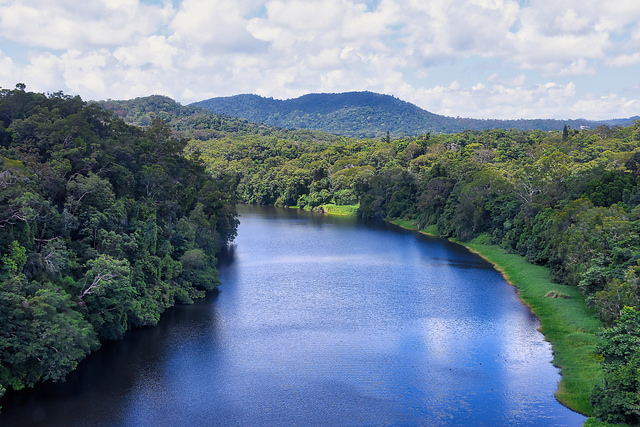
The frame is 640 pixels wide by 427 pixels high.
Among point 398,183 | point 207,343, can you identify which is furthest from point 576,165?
point 207,343

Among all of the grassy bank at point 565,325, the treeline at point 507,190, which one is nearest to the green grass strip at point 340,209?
the treeline at point 507,190

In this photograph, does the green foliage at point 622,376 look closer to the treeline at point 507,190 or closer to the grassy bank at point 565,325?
the treeline at point 507,190

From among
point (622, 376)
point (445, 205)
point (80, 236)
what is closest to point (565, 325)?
point (622, 376)

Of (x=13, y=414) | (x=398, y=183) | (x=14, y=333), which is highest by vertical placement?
(x=398, y=183)

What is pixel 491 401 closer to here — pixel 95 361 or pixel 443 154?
pixel 95 361

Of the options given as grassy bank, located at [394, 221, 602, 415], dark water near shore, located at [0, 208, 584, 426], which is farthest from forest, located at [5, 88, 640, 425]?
dark water near shore, located at [0, 208, 584, 426]

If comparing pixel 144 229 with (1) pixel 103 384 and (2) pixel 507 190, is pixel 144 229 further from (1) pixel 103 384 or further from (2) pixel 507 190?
(2) pixel 507 190
